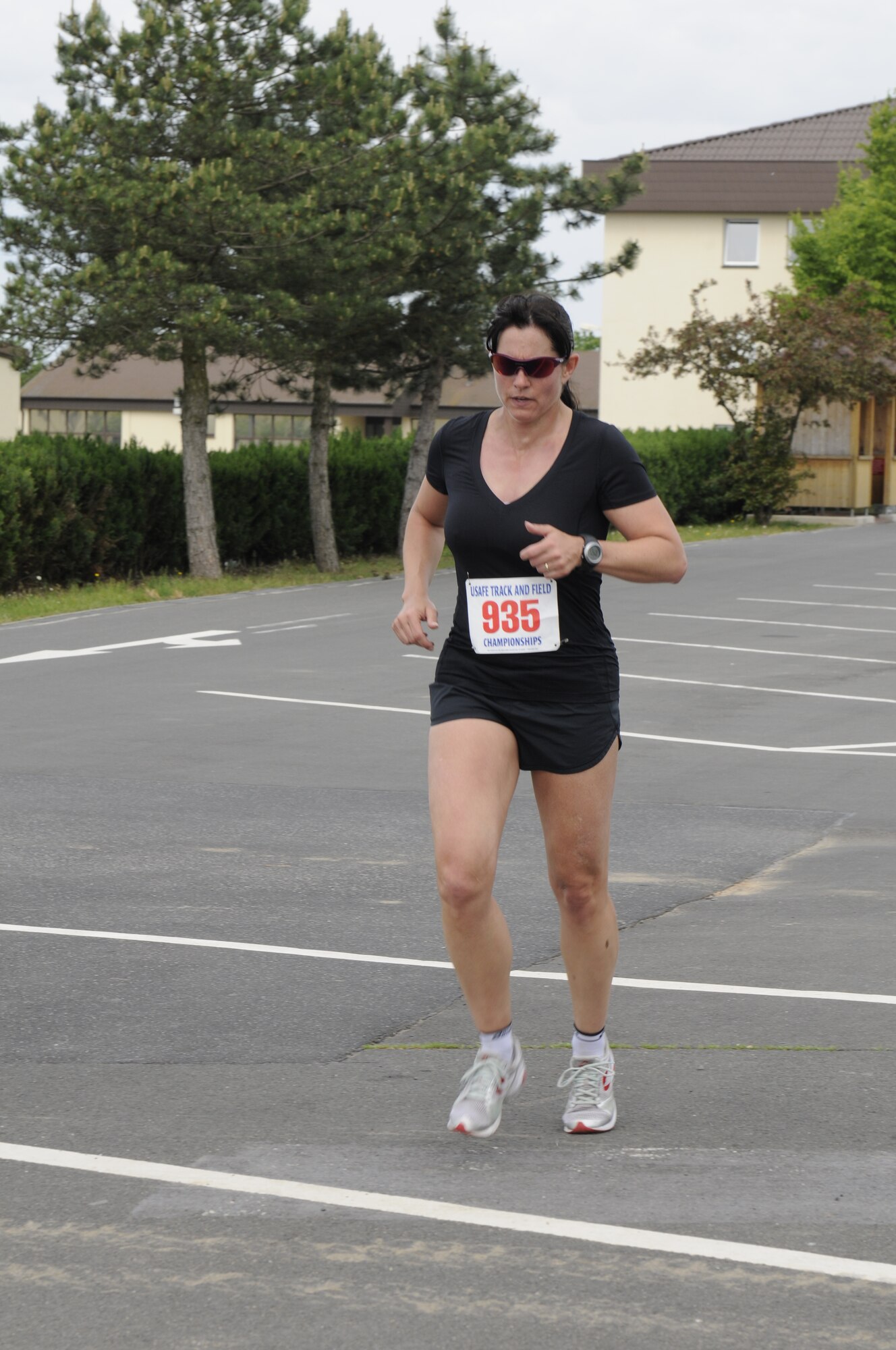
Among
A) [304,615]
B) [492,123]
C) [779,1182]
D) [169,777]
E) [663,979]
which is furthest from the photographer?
[492,123]

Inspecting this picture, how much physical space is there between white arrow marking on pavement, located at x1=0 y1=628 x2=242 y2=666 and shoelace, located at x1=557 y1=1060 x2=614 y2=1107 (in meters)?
11.9

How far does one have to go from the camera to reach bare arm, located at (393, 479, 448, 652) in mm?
4559

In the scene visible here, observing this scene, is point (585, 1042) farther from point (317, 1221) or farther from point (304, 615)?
point (304, 615)

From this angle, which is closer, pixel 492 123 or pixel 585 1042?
pixel 585 1042

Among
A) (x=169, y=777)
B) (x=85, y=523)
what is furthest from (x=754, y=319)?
(x=169, y=777)

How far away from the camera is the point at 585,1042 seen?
4605 millimetres

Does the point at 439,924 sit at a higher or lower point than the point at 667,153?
lower

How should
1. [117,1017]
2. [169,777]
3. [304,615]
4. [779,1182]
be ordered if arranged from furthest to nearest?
1. [304,615]
2. [169,777]
3. [117,1017]
4. [779,1182]

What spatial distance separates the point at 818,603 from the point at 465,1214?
18.7 meters

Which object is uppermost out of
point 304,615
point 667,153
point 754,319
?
point 667,153

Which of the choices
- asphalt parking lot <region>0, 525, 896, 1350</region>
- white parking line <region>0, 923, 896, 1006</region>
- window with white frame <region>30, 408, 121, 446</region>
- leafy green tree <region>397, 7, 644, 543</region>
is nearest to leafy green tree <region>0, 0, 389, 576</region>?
leafy green tree <region>397, 7, 644, 543</region>

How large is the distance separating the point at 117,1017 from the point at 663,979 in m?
1.70

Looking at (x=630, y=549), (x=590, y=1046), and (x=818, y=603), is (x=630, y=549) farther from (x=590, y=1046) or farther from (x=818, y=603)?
(x=818, y=603)

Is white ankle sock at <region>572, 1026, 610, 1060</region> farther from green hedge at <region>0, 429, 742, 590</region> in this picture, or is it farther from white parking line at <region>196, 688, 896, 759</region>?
green hedge at <region>0, 429, 742, 590</region>
